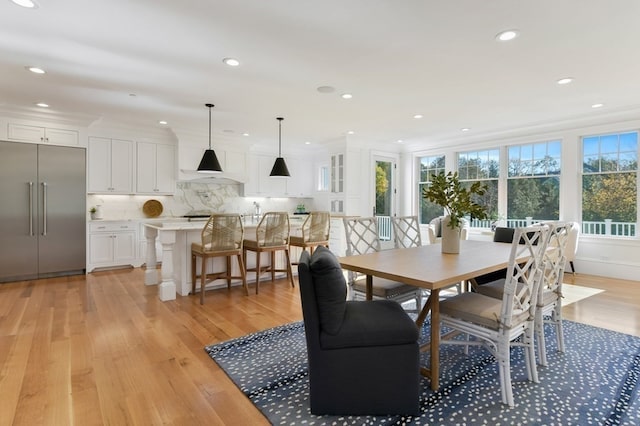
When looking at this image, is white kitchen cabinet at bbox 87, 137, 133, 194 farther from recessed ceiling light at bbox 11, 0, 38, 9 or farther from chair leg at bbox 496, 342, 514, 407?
chair leg at bbox 496, 342, 514, 407

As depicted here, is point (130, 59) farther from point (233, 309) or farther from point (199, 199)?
point (199, 199)

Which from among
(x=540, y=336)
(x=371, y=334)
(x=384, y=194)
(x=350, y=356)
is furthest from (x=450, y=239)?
(x=384, y=194)

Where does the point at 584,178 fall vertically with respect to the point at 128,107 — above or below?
below

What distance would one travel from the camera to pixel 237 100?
4.39m

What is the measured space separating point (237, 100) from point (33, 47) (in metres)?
2.03

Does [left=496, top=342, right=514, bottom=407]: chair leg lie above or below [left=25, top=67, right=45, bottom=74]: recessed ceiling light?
below

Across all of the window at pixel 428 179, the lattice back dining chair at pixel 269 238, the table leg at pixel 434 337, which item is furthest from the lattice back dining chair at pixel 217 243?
the window at pixel 428 179

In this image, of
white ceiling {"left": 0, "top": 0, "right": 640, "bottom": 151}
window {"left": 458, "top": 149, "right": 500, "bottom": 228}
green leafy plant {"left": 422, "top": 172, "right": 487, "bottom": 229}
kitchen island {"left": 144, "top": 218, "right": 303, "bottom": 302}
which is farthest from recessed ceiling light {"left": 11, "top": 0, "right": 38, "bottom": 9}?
window {"left": 458, "top": 149, "right": 500, "bottom": 228}

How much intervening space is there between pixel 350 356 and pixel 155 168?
223 inches

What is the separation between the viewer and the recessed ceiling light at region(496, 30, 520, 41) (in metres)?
2.61

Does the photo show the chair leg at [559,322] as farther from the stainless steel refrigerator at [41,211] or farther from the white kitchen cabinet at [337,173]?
the stainless steel refrigerator at [41,211]

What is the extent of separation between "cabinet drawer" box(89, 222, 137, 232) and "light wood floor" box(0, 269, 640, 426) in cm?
106

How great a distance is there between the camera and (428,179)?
25.0 feet

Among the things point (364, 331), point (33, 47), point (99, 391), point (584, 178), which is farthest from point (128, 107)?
point (584, 178)
